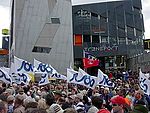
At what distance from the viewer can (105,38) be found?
6159 cm

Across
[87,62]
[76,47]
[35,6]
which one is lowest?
[87,62]

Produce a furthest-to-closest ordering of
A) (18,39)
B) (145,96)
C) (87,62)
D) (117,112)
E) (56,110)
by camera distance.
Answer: (18,39) → (87,62) → (145,96) → (56,110) → (117,112)

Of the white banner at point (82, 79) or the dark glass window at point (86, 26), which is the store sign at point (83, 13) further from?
the white banner at point (82, 79)

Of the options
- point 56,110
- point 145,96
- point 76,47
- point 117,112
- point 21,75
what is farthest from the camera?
point 76,47

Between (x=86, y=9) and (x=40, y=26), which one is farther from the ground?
(x=86, y=9)

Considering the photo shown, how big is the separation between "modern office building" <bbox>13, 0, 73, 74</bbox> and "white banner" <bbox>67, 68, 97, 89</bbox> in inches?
1489

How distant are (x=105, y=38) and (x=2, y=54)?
25880 millimetres

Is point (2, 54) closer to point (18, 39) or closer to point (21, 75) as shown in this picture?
point (18, 39)

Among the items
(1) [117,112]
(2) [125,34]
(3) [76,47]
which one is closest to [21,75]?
(1) [117,112]

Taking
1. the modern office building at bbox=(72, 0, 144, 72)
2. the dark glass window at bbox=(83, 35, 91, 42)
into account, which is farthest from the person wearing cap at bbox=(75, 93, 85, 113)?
the dark glass window at bbox=(83, 35, 91, 42)

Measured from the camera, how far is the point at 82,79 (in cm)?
1332

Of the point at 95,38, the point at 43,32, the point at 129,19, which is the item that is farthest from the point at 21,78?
the point at 129,19

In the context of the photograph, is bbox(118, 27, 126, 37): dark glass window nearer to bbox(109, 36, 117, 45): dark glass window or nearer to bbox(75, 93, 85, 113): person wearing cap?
bbox(109, 36, 117, 45): dark glass window

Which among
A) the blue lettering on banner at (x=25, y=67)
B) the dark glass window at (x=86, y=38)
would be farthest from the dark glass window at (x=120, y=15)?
the blue lettering on banner at (x=25, y=67)
